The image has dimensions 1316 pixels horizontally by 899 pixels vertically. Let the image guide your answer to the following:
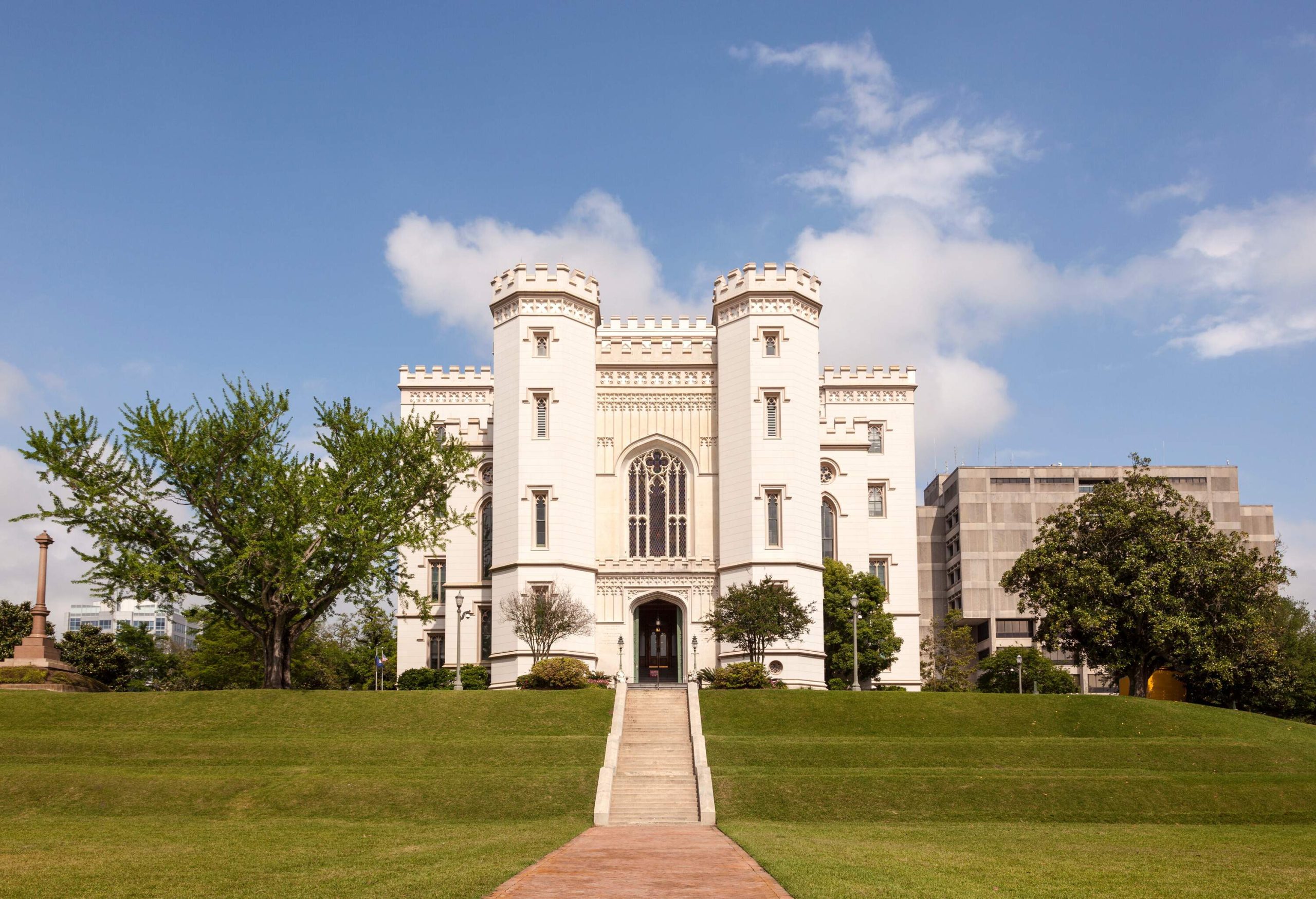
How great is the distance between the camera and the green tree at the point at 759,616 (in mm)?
41875

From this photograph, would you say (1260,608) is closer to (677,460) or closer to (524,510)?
(677,460)

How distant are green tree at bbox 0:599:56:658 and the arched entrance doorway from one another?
1163 inches

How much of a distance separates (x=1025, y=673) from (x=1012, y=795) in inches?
1755

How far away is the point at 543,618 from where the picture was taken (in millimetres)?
42594

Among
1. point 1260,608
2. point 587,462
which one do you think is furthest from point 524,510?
point 1260,608

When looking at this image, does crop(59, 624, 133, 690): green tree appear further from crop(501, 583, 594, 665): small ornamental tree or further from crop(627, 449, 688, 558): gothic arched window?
crop(627, 449, 688, 558): gothic arched window

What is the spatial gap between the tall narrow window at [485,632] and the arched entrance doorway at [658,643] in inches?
256

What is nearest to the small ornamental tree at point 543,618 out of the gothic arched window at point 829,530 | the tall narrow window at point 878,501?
the gothic arched window at point 829,530

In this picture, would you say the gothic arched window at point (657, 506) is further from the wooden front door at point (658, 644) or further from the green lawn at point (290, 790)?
the green lawn at point (290, 790)

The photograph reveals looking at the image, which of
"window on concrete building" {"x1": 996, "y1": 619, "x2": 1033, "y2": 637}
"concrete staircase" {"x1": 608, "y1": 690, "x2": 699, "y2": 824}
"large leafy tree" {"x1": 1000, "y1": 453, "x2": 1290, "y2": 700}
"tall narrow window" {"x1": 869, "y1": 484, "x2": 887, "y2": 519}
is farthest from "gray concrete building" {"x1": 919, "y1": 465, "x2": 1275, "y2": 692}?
"concrete staircase" {"x1": 608, "y1": 690, "x2": 699, "y2": 824}

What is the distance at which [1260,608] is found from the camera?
44312mm

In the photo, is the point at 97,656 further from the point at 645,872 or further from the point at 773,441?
the point at 645,872

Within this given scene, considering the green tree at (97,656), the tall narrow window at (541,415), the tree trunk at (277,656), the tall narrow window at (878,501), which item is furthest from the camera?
the tall narrow window at (878,501)

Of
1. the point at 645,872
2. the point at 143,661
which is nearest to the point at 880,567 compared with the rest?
the point at 143,661
